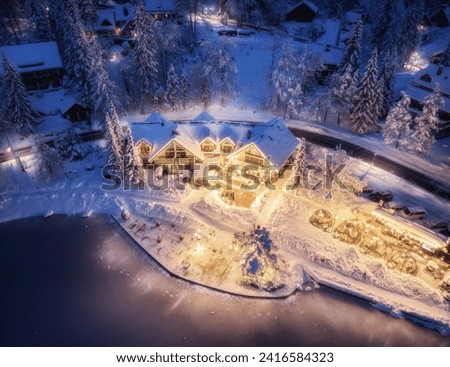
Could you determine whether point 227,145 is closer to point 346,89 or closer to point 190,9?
point 346,89

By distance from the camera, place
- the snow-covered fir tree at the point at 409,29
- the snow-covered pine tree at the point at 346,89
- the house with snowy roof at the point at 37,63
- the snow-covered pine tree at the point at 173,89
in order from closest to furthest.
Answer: the snow-covered pine tree at the point at 346,89, the snow-covered pine tree at the point at 173,89, the house with snowy roof at the point at 37,63, the snow-covered fir tree at the point at 409,29

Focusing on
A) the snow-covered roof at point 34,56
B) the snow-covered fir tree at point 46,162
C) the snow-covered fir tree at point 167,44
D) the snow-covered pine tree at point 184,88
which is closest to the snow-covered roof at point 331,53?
the snow-covered pine tree at point 184,88

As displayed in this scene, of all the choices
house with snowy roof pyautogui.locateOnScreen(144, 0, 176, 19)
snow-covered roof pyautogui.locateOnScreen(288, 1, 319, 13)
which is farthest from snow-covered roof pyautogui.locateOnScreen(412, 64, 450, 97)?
house with snowy roof pyautogui.locateOnScreen(144, 0, 176, 19)

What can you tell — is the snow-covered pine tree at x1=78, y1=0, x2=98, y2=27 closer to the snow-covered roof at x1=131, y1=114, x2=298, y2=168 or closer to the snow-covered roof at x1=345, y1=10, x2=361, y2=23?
the snow-covered roof at x1=131, y1=114, x2=298, y2=168

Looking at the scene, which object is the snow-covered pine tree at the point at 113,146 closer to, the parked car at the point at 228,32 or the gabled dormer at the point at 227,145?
the gabled dormer at the point at 227,145

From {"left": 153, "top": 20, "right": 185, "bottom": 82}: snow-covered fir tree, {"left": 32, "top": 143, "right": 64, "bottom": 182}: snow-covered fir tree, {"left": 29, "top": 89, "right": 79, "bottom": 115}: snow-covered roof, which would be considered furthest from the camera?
{"left": 153, "top": 20, "right": 185, "bottom": 82}: snow-covered fir tree

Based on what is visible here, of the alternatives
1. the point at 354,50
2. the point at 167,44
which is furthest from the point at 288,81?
the point at 167,44
